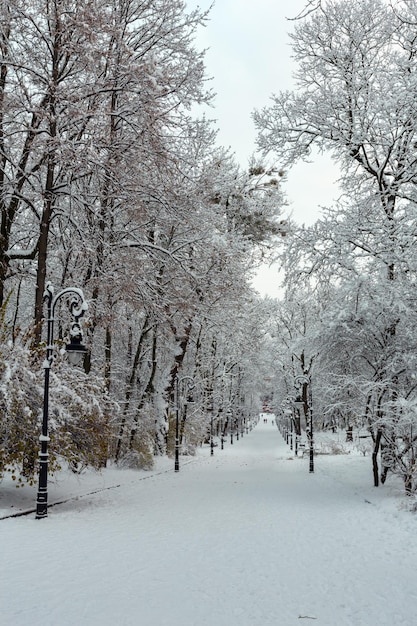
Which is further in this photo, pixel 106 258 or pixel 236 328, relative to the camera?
pixel 236 328

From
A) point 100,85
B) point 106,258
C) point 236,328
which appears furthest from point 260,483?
point 100,85

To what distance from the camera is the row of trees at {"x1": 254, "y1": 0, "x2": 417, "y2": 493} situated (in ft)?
48.9

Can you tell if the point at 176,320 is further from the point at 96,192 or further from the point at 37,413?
the point at 37,413

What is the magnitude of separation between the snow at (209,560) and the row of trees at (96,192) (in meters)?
2.32

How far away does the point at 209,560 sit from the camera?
800 cm

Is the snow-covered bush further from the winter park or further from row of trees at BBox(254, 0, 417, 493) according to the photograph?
row of trees at BBox(254, 0, 417, 493)

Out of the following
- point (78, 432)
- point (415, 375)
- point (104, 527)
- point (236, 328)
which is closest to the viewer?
point (104, 527)

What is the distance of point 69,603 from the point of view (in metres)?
5.86

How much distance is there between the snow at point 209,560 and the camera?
5.77 meters

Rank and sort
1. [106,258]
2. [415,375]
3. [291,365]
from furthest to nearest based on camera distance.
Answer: [291,365] < [106,258] < [415,375]

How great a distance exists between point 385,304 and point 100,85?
9.67 metres

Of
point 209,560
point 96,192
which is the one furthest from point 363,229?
point 209,560

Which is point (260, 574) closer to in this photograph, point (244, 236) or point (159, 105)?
point (159, 105)

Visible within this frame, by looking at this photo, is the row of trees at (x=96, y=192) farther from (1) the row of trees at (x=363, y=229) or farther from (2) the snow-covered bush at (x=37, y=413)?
(1) the row of trees at (x=363, y=229)
